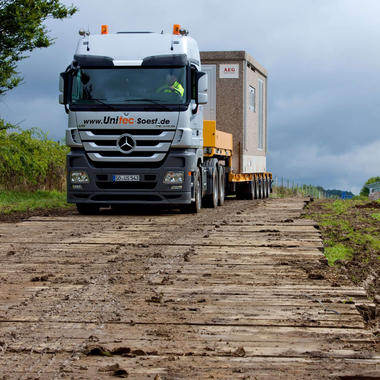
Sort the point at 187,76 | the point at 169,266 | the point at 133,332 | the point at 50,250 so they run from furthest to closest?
1. the point at 187,76
2. the point at 50,250
3. the point at 169,266
4. the point at 133,332

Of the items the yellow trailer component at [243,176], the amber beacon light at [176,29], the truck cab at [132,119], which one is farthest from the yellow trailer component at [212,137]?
the amber beacon light at [176,29]

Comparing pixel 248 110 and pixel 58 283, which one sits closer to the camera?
pixel 58 283

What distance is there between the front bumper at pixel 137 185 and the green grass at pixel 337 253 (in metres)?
4.90

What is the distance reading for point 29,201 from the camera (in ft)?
66.8

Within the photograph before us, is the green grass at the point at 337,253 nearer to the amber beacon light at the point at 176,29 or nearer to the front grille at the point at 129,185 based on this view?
the front grille at the point at 129,185

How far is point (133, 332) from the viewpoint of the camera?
4.39 metres

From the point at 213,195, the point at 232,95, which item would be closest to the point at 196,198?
the point at 213,195

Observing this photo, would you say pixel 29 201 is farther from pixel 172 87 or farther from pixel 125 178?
pixel 172 87

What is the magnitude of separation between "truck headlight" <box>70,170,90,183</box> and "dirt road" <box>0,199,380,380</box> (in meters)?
5.52

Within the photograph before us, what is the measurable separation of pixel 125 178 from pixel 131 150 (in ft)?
1.98

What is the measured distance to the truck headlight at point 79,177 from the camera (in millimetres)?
14866

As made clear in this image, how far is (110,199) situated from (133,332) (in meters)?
10.6

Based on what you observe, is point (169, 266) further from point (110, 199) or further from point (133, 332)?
point (110, 199)

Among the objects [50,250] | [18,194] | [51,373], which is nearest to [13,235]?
[50,250]
